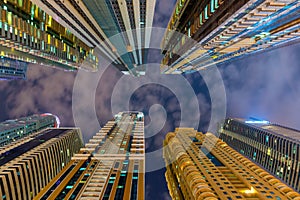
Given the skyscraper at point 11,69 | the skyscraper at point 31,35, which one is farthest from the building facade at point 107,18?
the skyscraper at point 11,69

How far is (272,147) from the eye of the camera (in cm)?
12219

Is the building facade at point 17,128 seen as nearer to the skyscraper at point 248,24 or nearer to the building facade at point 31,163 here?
the building facade at point 31,163

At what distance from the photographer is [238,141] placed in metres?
157

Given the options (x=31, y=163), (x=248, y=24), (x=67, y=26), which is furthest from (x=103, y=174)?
(x=67, y=26)

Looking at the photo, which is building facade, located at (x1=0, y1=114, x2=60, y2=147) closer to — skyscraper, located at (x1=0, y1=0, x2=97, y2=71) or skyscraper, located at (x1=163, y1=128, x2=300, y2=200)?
skyscraper, located at (x1=0, y1=0, x2=97, y2=71)

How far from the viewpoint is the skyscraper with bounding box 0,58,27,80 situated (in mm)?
159500

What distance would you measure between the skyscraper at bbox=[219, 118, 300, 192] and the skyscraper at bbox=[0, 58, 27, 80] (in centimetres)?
17556

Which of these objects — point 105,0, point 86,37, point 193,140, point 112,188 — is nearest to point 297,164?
point 193,140

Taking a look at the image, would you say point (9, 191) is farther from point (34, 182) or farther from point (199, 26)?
point (199, 26)

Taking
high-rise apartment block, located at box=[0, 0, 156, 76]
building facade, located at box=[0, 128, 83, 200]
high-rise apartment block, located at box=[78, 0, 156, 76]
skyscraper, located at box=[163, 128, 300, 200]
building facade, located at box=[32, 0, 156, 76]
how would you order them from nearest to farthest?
skyscraper, located at box=[163, 128, 300, 200] < high-rise apartment block, located at box=[0, 0, 156, 76] < building facade, located at box=[0, 128, 83, 200] < building facade, located at box=[32, 0, 156, 76] < high-rise apartment block, located at box=[78, 0, 156, 76]

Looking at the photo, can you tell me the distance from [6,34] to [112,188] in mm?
51638

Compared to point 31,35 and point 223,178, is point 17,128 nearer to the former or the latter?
point 31,35

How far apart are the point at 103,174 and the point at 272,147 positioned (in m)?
98.0

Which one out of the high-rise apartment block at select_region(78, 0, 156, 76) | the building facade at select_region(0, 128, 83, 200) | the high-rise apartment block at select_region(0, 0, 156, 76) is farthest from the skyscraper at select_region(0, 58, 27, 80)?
the high-rise apartment block at select_region(78, 0, 156, 76)
